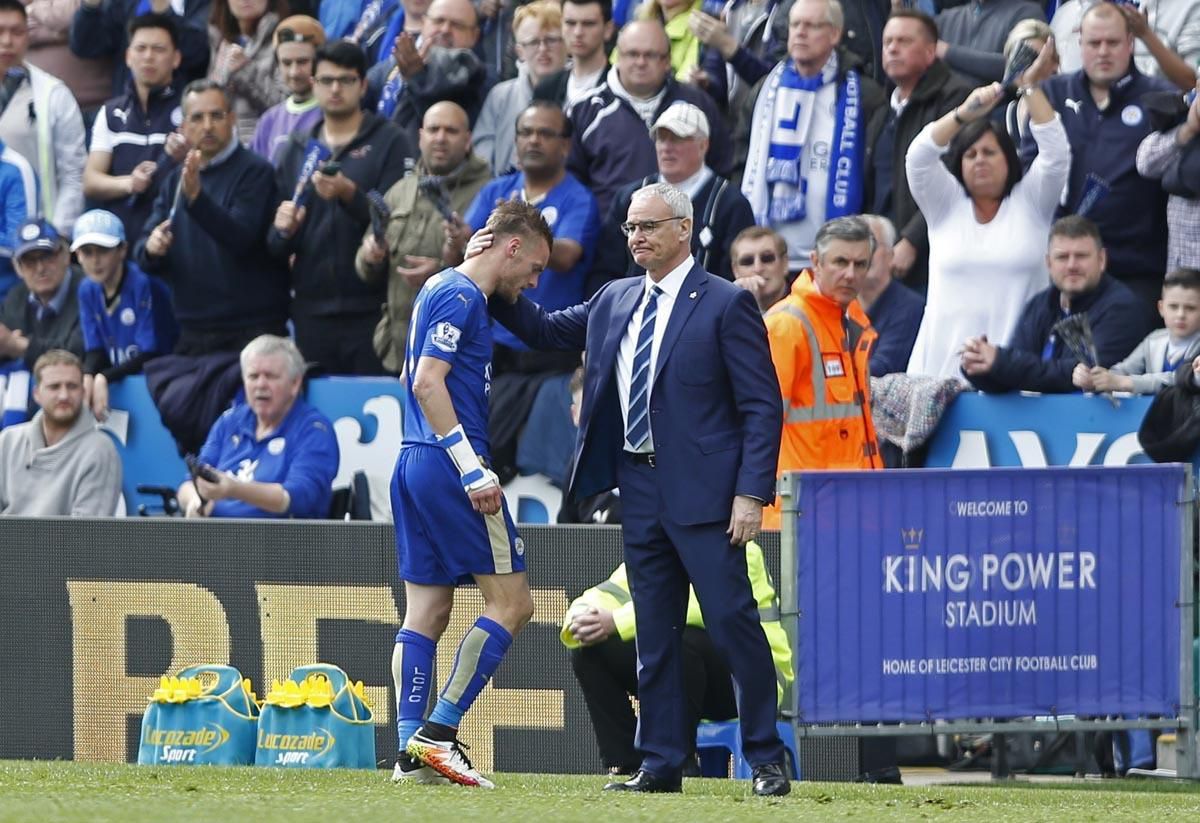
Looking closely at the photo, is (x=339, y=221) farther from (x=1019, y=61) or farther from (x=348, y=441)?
(x=1019, y=61)

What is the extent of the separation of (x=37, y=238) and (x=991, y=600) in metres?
7.32

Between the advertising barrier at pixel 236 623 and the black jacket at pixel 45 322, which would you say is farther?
the black jacket at pixel 45 322

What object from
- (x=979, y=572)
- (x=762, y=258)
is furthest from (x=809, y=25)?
(x=979, y=572)

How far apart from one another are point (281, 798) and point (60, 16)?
10845 millimetres

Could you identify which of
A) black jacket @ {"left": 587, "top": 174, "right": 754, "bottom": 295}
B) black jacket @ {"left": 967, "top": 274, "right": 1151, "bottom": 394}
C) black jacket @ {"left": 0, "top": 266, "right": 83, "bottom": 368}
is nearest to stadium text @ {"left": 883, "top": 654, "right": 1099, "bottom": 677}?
Result: black jacket @ {"left": 967, "top": 274, "right": 1151, "bottom": 394}

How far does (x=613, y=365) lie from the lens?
8141mm

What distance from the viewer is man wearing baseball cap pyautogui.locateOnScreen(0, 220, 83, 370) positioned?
Answer: 46.4 feet

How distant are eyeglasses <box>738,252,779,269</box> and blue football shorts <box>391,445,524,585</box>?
334cm

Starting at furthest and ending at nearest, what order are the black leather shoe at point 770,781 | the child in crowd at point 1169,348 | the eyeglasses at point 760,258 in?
the eyeglasses at point 760,258 → the child in crowd at point 1169,348 → the black leather shoe at point 770,781

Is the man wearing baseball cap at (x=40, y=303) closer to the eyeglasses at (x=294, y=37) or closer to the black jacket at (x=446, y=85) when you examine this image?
the eyeglasses at (x=294, y=37)

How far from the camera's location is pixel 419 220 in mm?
12914

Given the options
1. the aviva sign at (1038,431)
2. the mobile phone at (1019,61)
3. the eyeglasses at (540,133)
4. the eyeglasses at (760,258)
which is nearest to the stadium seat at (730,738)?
the aviva sign at (1038,431)

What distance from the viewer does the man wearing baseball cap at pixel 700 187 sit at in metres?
11.8

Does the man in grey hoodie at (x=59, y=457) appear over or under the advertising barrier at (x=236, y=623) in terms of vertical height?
over
